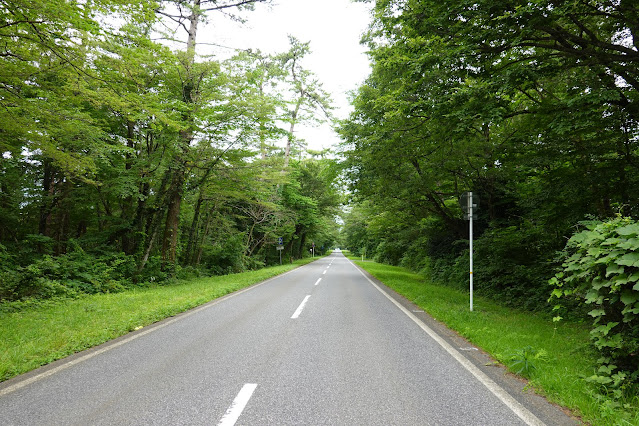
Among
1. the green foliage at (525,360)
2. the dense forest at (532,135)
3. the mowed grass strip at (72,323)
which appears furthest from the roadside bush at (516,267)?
the mowed grass strip at (72,323)

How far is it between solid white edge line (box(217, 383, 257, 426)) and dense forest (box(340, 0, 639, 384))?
3.55m

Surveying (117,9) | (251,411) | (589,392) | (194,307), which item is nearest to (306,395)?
(251,411)

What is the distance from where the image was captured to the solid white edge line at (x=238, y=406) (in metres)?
2.56

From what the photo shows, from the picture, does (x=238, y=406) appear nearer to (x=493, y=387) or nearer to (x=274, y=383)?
(x=274, y=383)

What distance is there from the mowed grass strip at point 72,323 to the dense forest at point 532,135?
6.54 meters

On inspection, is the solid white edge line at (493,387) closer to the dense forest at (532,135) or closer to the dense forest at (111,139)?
the dense forest at (532,135)

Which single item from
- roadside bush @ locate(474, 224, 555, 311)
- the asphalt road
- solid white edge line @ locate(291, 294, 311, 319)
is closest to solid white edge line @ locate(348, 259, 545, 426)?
the asphalt road

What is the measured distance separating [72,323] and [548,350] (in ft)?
26.7

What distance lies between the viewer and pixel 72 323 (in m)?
5.77

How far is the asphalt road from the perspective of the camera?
2.69 m

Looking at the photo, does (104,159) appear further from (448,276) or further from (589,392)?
(448,276)

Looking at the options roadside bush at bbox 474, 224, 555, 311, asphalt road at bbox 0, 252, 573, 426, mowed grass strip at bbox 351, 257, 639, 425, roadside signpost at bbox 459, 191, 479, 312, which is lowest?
asphalt road at bbox 0, 252, 573, 426

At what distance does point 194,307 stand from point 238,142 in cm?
715

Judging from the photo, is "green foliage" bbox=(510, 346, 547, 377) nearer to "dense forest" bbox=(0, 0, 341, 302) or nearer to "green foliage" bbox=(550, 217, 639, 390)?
"green foliage" bbox=(550, 217, 639, 390)
